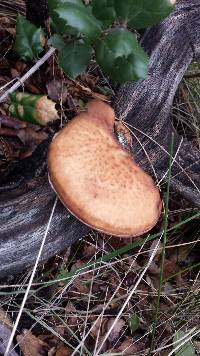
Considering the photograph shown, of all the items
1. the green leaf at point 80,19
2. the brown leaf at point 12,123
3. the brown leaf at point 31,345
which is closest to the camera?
the green leaf at point 80,19

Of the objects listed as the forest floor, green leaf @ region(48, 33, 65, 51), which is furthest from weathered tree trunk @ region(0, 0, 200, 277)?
green leaf @ region(48, 33, 65, 51)

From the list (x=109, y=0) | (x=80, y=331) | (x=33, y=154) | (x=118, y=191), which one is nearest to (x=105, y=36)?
(x=109, y=0)

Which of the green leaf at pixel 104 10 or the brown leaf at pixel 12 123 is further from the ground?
the green leaf at pixel 104 10

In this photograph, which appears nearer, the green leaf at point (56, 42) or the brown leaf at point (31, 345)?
the green leaf at point (56, 42)

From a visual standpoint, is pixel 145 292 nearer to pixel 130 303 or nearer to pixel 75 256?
pixel 130 303

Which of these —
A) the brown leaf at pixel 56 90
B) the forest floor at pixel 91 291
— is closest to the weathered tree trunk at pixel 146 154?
the forest floor at pixel 91 291

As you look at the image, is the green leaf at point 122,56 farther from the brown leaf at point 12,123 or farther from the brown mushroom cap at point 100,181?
the brown leaf at point 12,123

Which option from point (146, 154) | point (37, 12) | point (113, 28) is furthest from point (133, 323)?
point (37, 12)
